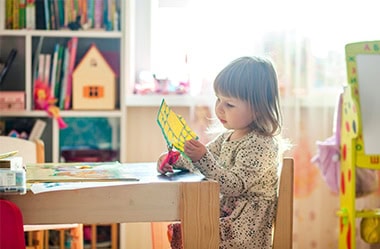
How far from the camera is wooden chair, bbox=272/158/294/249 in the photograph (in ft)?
5.69

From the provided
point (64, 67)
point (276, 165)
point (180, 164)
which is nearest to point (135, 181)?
point (180, 164)

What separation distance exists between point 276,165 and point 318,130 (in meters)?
1.11

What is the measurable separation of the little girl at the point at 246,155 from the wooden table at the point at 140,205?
0.19m

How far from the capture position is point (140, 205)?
1441 mm

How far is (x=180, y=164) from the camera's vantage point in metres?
1.73

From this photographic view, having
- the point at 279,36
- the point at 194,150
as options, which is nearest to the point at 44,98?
the point at 279,36

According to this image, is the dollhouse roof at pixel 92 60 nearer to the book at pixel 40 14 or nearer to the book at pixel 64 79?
the book at pixel 64 79

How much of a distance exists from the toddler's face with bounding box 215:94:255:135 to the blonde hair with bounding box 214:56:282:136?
1cm

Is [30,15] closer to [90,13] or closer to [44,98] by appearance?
[90,13]

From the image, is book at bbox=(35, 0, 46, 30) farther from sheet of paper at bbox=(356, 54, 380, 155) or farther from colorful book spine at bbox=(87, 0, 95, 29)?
sheet of paper at bbox=(356, 54, 380, 155)

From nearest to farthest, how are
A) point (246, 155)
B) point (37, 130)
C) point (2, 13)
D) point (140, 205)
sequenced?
point (140, 205) < point (246, 155) < point (2, 13) < point (37, 130)

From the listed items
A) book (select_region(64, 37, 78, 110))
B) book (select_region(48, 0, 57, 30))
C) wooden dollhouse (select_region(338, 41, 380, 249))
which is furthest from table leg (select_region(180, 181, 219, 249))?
book (select_region(48, 0, 57, 30))

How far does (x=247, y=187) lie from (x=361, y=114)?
738 mm

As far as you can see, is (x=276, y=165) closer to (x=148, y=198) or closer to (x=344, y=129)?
(x=148, y=198)
